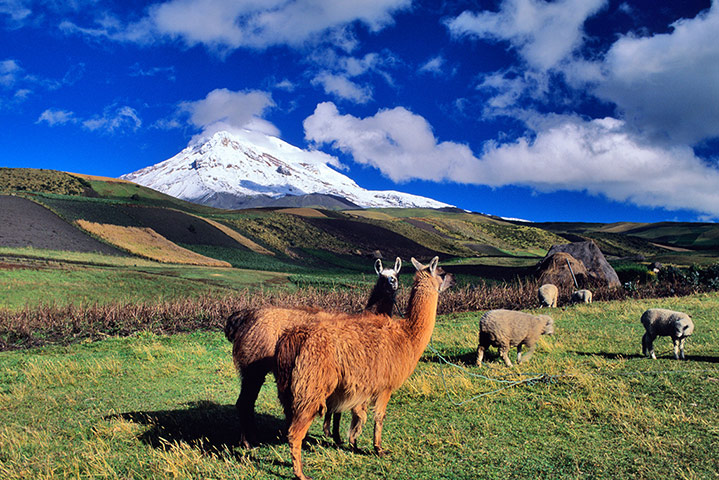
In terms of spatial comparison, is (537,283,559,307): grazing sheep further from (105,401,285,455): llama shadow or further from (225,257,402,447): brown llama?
(225,257,402,447): brown llama

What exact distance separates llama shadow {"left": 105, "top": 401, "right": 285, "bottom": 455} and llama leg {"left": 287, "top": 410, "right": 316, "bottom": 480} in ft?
4.63

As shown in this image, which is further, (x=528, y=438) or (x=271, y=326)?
(x=271, y=326)

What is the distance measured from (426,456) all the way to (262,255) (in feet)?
156

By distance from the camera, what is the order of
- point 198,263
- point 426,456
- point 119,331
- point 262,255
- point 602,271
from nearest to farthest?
point 426,456
point 119,331
point 602,271
point 198,263
point 262,255

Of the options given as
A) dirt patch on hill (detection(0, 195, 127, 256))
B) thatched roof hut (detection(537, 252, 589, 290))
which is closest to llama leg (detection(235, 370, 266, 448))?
thatched roof hut (detection(537, 252, 589, 290))

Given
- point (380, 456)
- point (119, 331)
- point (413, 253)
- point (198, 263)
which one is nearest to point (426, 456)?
point (380, 456)

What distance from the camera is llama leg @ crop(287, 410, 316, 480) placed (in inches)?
197

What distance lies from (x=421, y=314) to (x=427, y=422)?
198cm

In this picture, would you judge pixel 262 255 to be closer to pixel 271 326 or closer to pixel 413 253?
pixel 413 253

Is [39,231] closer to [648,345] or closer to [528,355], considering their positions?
[528,355]

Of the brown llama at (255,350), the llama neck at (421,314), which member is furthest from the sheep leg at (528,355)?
the brown llama at (255,350)

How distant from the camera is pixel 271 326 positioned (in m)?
6.62

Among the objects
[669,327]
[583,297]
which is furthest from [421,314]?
[583,297]

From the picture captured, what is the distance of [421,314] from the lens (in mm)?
6047
